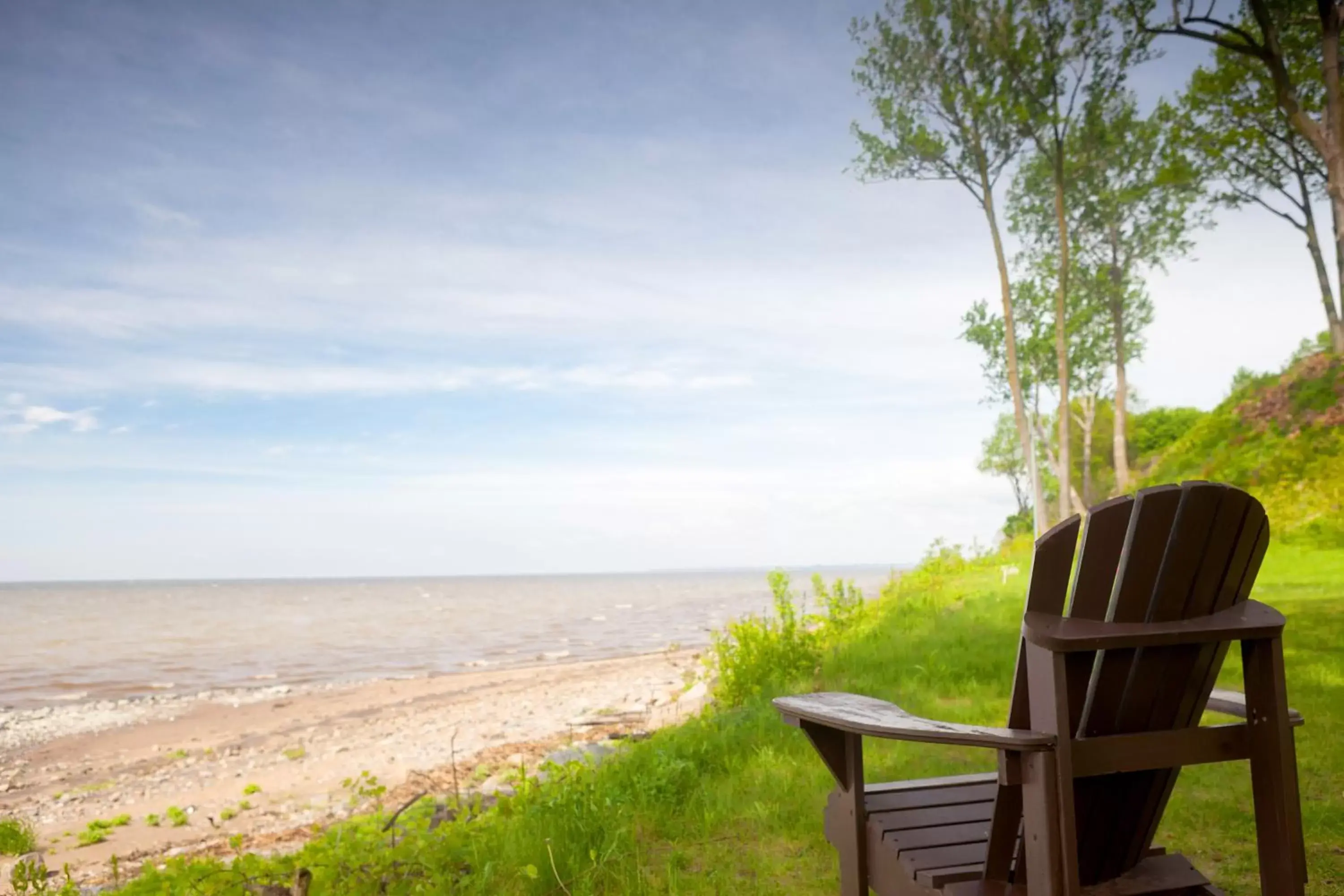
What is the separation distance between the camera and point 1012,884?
189 centimetres

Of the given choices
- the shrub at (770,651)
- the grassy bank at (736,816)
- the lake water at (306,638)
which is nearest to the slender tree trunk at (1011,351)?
the lake water at (306,638)

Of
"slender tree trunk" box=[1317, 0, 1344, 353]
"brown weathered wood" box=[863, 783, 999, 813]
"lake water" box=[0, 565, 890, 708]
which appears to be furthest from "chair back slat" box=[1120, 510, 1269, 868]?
"slender tree trunk" box=[1317, 0, 1344, 353]

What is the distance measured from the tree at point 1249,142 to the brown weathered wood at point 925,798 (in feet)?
40.9

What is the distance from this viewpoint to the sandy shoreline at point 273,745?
6754mm

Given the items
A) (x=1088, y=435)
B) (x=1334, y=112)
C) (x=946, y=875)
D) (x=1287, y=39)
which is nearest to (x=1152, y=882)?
(x=946, y=875)

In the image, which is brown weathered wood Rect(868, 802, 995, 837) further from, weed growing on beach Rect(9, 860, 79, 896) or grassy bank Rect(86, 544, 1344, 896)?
weed growing on beach Rect(9, 860, 79, 896)

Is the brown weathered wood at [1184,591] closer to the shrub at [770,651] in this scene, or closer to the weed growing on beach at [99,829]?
the shrub at [770,651]

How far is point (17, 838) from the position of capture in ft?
12.3

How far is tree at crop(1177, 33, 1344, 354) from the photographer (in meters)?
13.0

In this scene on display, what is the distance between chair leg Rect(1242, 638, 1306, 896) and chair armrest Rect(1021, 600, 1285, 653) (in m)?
0.06

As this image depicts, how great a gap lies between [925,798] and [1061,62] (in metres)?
16.8

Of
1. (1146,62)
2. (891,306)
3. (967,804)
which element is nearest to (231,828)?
(967,804)

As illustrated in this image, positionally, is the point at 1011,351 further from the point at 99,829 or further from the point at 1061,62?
the point at 99,829

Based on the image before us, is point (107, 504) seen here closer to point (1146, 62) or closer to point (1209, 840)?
point (1146, 62)
